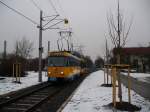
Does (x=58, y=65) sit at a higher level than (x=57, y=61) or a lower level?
lower

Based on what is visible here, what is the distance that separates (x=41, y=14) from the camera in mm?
30469

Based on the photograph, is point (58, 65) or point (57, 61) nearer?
point (58, 65)

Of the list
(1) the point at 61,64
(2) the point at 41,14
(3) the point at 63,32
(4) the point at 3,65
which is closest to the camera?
(1) the point at 61,64

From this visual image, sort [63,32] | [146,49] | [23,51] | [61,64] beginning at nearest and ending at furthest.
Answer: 1. [61,64]
2. [63,32]
3. [23,51]
4. [146,49]

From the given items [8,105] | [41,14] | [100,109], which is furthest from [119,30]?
[41,14]

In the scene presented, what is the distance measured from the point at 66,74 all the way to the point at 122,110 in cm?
1532

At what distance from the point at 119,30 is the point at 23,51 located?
64.4 metres

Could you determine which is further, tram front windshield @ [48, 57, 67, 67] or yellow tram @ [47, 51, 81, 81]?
tram front windshield @ [48, 57, 67, 67]

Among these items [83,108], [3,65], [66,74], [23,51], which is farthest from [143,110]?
[23,51]

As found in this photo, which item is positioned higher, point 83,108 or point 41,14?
point 41,14

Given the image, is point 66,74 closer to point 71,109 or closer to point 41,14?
point 41,14

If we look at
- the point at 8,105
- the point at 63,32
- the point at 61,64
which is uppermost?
the point at 63,32

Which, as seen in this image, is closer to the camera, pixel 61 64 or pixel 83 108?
pixel 83 108

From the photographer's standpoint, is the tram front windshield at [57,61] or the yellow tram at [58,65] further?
the tram front windshield at [57,61]
